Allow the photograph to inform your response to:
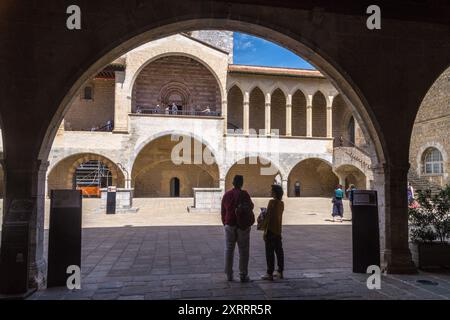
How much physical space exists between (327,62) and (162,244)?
532 centimetres

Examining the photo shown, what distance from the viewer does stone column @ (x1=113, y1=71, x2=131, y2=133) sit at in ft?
71.6

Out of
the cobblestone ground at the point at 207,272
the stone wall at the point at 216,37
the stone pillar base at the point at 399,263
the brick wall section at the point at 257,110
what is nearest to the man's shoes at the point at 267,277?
the cobblestone ground at the point at 207,272

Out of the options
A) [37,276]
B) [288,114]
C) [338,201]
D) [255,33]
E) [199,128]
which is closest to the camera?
[37,276]

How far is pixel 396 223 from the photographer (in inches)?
218

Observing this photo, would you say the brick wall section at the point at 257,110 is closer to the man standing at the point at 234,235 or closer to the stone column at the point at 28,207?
the man standing at the point at 234,235

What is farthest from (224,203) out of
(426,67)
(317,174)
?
(317,174)

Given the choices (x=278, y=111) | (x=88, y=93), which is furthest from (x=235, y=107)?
(x=88, y=93)

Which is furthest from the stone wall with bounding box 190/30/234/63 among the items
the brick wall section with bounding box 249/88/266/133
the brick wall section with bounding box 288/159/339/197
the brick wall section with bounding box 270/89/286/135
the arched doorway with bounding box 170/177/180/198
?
the arched doorway with bounding box 170/177/180/198

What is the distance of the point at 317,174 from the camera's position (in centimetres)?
2777

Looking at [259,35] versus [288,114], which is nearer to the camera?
[259,35]

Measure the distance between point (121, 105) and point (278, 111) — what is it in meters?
12.9

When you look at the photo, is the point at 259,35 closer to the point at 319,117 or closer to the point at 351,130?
the point at 319,117

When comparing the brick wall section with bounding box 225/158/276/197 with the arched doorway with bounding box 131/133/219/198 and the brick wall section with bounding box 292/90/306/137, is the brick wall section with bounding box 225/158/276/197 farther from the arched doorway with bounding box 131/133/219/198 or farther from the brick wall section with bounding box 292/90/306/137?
the brick wall section with bounding box 292/90/306/137

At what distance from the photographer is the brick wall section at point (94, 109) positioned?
25562 millimetres
